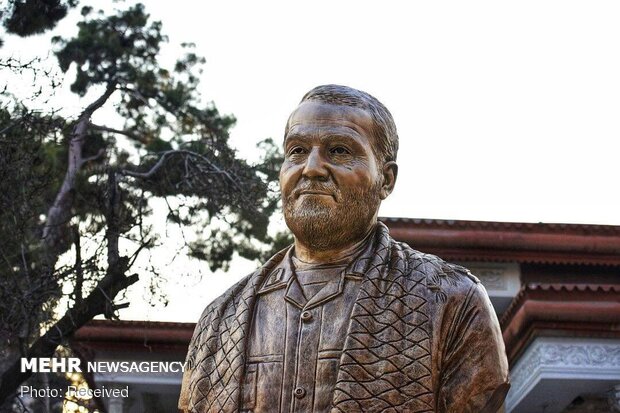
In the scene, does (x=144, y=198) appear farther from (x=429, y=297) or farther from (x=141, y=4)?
(x=429, y=297)

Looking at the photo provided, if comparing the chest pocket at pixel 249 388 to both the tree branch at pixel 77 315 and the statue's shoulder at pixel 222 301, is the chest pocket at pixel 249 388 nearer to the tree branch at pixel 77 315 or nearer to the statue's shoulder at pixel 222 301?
the statue's shoulder at pixel 222 301

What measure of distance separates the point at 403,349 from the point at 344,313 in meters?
0.21

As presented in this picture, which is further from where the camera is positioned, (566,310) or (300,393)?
(566,310)

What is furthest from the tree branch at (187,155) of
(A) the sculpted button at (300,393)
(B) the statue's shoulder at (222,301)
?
(A) the sculpted button at (300,393)

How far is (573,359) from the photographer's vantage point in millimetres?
11250

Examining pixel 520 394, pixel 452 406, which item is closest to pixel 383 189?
pixel 452 406

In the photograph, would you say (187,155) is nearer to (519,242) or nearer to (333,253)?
(519,242)

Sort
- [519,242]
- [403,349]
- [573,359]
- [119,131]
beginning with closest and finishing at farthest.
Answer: [403,349]
[573,359]
[519,242]
[119,131]

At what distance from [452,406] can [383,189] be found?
0.70m

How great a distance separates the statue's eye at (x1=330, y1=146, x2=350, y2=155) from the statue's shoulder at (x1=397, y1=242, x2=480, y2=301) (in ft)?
1.14

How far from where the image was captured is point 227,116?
52.3ft

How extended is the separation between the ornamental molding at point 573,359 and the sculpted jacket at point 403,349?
28.4 ft

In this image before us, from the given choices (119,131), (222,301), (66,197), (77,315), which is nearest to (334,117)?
(222,301)

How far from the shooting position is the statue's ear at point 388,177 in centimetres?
301
